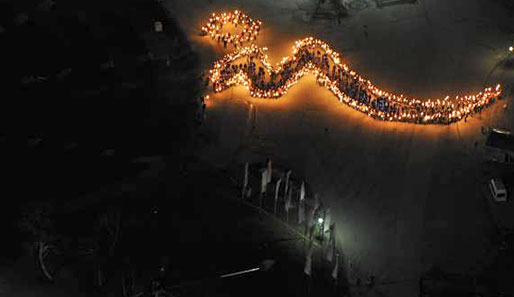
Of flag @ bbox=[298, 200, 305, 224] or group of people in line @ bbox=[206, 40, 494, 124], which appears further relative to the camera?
group of people in line @ bbox=[206, 40, 494, 124]

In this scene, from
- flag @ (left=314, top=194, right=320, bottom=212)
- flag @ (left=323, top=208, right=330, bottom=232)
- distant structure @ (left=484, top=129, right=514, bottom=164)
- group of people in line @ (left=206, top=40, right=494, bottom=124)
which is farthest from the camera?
group of people in line @ (left=206, top=40, right=494, bottom=124)

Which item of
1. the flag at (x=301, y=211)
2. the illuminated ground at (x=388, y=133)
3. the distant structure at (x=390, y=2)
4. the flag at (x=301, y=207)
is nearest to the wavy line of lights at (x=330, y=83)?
the illuminated ground at (x=388, y=133)

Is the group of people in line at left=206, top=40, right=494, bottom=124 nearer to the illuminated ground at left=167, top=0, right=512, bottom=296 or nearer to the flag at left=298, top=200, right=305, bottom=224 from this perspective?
the illuminated ground at left=167, top=0, right=512, bottom=296

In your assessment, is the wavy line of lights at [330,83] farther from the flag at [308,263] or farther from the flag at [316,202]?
the flag at [308,263]

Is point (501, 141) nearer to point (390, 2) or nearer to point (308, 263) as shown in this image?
point (308, 263)

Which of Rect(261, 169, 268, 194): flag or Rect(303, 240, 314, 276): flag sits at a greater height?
Rect(261, 169, 268, 194): flag

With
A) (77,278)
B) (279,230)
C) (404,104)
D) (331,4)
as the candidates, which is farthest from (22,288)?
(331,4)

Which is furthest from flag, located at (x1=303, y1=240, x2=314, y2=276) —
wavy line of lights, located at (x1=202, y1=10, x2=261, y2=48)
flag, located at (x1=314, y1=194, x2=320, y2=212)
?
wavy line of lights, located at (x1=202, y1=10, x2=261, y2=48)

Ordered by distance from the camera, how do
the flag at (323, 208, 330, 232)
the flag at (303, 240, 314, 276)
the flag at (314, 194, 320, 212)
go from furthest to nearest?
the flag at (314, 194, 320, 212) → the flag at (323, 208, 330, 232) → the flag at (303, 240, 314, 276)
